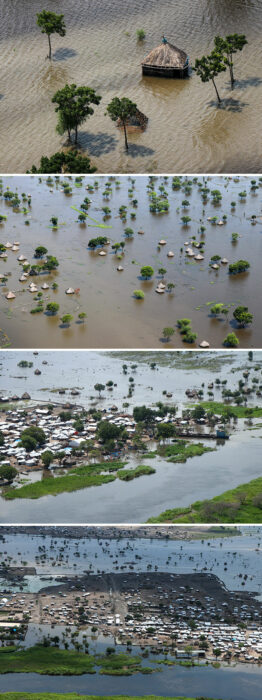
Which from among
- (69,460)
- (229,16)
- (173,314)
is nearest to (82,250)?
(173,314)

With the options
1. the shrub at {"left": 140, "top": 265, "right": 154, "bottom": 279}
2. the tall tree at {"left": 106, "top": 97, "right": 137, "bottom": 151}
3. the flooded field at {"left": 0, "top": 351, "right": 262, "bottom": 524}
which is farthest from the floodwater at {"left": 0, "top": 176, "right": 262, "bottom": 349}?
the tall tree at {"left": 106, "top": 97, "right": 137, "bottom": 151}

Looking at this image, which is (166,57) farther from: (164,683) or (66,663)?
(164,683)

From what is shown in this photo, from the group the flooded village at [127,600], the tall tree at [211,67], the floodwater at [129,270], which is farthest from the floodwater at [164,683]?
the tall tree at [211,67]

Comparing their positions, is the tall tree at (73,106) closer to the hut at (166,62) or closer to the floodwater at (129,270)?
the floodwater at (129,270)

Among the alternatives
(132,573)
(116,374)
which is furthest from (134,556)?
(116,374)

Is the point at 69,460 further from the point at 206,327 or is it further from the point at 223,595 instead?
the point at 223,595

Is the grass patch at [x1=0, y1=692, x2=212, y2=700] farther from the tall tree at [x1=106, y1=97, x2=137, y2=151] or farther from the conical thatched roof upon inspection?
the conical thatched roof

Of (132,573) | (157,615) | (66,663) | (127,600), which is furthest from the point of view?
(132,573)
